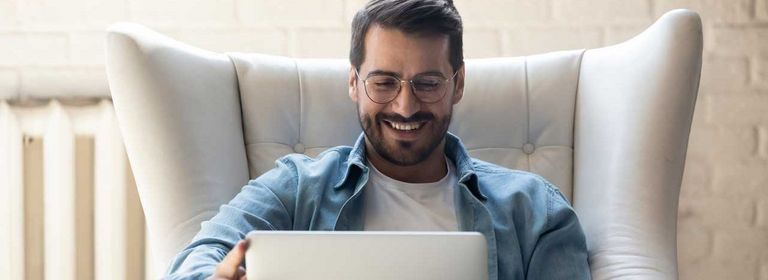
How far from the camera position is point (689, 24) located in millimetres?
1574

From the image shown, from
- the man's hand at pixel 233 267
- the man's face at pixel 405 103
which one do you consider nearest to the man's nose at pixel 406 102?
the man's face at pixel 405 103

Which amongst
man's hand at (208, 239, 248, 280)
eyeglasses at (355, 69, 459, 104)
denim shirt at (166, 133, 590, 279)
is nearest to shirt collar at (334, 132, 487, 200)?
denim shirt at (166, 133, 590, 279)

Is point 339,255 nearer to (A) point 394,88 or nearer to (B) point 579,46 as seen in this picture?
(A) point 394,88

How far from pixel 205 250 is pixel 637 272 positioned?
1.95 ft

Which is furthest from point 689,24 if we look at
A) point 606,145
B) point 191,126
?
point 191,126

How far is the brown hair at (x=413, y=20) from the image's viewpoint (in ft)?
5.08

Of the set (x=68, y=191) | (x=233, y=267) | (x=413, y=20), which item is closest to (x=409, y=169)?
(x=413, y=20)

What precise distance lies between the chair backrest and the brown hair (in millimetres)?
204

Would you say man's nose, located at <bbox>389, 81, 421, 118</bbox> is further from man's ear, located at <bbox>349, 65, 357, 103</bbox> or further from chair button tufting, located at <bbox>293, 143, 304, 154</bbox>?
chair button tufting, located at <bbox>293, 143, 304, 154</bbox>

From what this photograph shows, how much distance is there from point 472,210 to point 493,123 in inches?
10.9

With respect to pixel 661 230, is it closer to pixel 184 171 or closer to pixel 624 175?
pixel 624 175

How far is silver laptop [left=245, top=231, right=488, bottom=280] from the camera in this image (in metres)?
1.07

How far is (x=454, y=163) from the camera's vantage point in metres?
1.68

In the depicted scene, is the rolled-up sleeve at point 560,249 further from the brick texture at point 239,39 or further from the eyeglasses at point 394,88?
the brick texture at point 239,39
